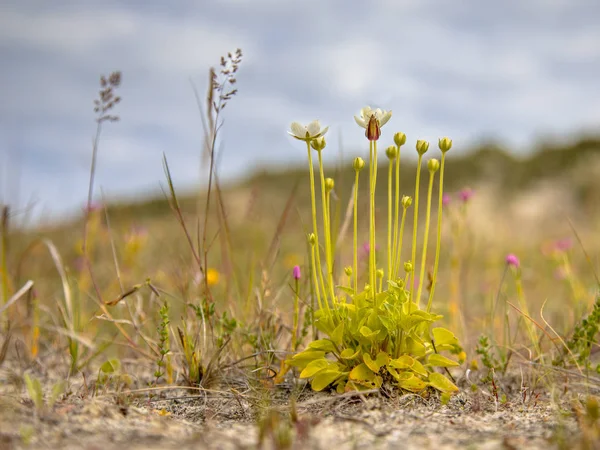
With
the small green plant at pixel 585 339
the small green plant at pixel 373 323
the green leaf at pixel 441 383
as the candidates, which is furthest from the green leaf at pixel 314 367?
the small green plant at pixel 585 339

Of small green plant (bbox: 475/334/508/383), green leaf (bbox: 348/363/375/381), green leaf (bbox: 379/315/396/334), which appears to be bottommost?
small green plant (bbox: 475/334/508/383)

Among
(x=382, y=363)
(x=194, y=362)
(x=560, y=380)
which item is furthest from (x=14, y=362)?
(x=560, y=380)

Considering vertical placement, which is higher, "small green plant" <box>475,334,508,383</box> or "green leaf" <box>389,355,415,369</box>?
Answer: "green leaf" <box>389,355,415,369</box>

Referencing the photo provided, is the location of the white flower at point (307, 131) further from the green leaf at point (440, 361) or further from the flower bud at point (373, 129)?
the green leaf at point (440, 361)

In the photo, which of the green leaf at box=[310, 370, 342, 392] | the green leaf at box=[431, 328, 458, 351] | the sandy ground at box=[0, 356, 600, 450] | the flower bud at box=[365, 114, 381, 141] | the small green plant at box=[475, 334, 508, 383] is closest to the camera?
the sandy ground at box=[0, 356, 600, 450]

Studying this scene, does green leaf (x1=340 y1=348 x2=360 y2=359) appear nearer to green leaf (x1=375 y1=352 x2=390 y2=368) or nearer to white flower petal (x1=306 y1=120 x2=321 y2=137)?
green leaf (x1=375 y1=352 x2=390 y2=368)

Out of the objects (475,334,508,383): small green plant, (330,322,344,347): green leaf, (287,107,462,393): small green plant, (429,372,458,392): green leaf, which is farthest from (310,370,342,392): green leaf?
(475,334,508,383): small green plant
